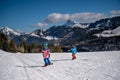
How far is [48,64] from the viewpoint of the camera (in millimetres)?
20188

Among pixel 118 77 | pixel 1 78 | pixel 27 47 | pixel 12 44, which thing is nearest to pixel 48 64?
pixel 1 78

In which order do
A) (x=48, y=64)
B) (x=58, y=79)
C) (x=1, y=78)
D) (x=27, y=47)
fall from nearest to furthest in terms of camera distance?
(x=58, y=79) < (x=1, y=78) < (x=48, y=64) < (x=27, y=47)

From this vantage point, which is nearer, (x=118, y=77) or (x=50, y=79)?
(x=118, y=77)

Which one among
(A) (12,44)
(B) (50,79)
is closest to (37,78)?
(B) (50,79)

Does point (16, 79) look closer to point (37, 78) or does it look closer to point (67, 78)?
point (37, 78)

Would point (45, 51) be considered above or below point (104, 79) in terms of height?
above

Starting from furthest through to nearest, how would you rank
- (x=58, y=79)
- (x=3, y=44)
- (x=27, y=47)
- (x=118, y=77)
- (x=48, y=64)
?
(x=27, y=47) < (x=3, y=44) < (x=48, y=64) < (x=58, y=79) < (x=118, y=77)

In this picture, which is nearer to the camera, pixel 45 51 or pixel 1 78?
pixel 1 78

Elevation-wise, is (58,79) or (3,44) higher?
(3,44)

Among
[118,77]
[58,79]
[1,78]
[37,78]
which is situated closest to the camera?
[118,77]

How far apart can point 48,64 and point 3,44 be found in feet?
276

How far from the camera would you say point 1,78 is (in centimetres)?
1415

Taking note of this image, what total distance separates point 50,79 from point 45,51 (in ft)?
27.6

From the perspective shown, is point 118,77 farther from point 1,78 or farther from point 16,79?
point 1,78
